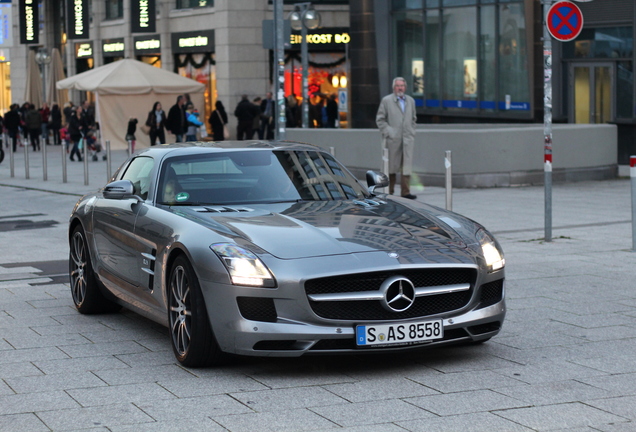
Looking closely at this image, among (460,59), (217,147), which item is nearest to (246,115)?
(460,59)

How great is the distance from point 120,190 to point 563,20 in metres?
6.55

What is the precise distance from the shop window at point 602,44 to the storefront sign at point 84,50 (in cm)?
2939

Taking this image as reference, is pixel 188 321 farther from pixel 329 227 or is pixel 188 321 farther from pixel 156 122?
pixel 156 122

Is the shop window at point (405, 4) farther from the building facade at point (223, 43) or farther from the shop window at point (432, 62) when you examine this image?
the building facade at point (223, 43)

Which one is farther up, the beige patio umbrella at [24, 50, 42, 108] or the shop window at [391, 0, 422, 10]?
the shop window at [391, 0, 422, 10]

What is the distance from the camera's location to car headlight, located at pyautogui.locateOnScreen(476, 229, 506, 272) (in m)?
6.59

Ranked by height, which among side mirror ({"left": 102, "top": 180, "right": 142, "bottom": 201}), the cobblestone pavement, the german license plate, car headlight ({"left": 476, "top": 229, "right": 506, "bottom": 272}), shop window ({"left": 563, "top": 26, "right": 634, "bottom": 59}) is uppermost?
shop window ({"left": 563, "top": 26, "right": 634, "bottom": 59})

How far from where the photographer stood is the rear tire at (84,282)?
8.37 metres

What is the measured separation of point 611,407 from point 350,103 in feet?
101

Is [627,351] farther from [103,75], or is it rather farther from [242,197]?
[103,75]

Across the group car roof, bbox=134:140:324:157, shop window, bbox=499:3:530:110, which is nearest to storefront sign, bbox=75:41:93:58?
shop window, bbox=499:3:530:110

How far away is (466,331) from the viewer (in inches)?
251

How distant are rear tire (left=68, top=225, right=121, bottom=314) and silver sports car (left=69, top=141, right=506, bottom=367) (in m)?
0.50

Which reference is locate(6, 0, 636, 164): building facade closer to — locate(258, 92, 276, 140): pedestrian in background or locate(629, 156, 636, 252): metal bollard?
locate(258, 92, 276, 140): pedestrian in background
